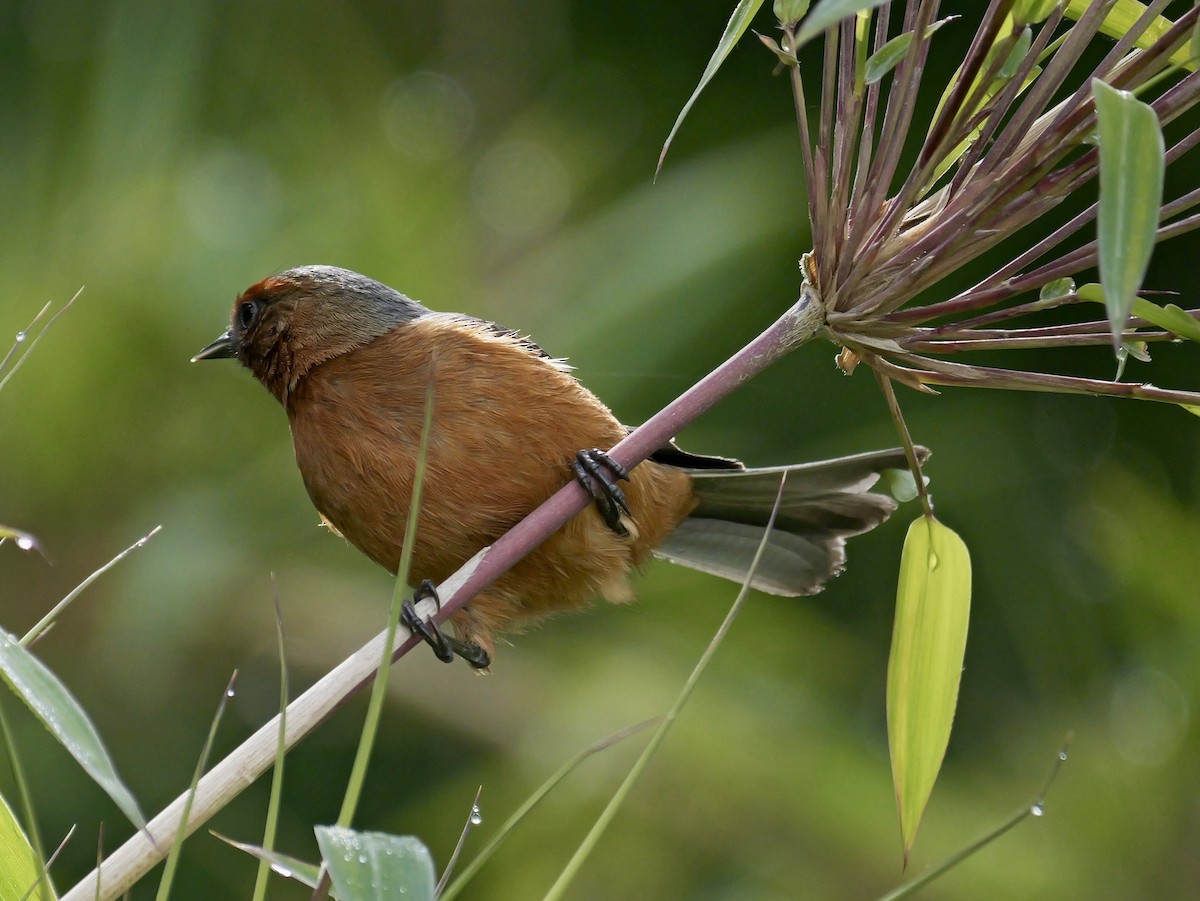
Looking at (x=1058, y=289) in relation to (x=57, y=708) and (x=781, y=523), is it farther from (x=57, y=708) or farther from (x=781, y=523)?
(x=781, y=523)

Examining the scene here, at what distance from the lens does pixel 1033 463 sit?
4.94 m

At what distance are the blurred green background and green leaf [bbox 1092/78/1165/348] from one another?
107 inches

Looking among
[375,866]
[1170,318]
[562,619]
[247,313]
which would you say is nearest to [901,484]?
[1170,318]

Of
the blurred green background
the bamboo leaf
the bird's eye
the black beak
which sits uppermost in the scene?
the bamboo leaf

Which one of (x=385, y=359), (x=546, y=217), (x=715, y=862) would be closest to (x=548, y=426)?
(x=385, y=359)

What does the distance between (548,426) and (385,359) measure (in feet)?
1.36

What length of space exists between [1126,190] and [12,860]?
1.52 metres

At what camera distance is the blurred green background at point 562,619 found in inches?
158

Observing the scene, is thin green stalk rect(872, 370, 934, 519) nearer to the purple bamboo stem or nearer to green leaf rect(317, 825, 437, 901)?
the purple bamboo stem

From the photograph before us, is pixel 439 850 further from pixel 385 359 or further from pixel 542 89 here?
pixel 542 89

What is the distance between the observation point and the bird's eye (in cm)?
326

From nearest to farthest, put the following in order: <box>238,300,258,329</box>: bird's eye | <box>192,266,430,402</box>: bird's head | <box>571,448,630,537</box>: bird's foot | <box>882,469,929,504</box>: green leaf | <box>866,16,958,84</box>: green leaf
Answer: <box>866,16,958,84</box>: green leaf < <box>882,469,929,504</box>: green leaf < <box>571,448,630,537</box>: bird's foot < <box>192,266,430,402</box>: bird's head < <box>238,300,258,329</box>: bird's eye

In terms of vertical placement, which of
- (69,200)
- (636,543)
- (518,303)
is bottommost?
(636,543)

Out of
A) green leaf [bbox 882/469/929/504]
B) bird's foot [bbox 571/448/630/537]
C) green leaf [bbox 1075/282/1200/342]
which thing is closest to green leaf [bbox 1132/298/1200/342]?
green leaf [bbox 1075/282/1200/342]
